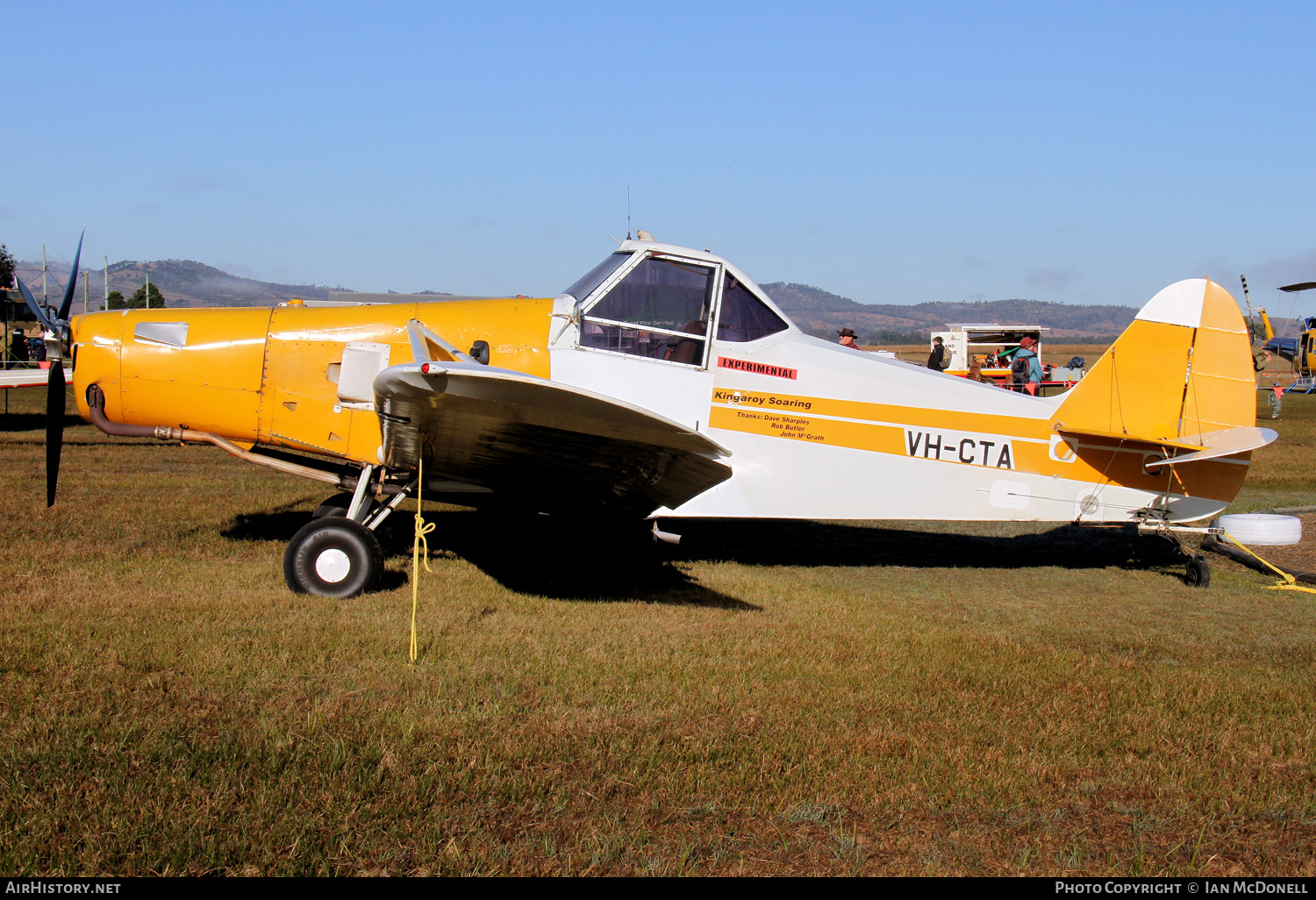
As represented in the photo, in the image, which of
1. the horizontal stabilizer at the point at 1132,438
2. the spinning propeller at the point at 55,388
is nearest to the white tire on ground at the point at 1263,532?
the horizontal stabilizer at the point at 1132,438

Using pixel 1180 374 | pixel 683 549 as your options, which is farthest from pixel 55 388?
pixel 1180 374

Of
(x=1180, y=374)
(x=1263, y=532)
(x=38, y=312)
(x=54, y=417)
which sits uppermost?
(x=1180, y=374)

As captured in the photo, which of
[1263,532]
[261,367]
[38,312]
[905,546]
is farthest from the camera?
[905,546]

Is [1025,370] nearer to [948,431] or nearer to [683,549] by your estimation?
[683,549]

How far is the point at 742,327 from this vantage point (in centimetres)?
673

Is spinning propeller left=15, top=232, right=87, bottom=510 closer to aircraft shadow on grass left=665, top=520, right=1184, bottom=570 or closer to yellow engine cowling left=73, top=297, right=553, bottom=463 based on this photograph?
yellow engine cowling left=73, top=297, right=553, bottom=463

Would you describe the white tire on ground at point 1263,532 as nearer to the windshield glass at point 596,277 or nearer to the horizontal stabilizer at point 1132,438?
the horizontal stabilizer at point 1132,438

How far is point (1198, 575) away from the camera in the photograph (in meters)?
7.80

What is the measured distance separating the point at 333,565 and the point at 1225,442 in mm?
6943

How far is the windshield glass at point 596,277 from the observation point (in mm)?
6484

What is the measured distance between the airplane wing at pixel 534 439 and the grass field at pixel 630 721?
2.57ft

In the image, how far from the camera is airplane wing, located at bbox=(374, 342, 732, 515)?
173 inches
